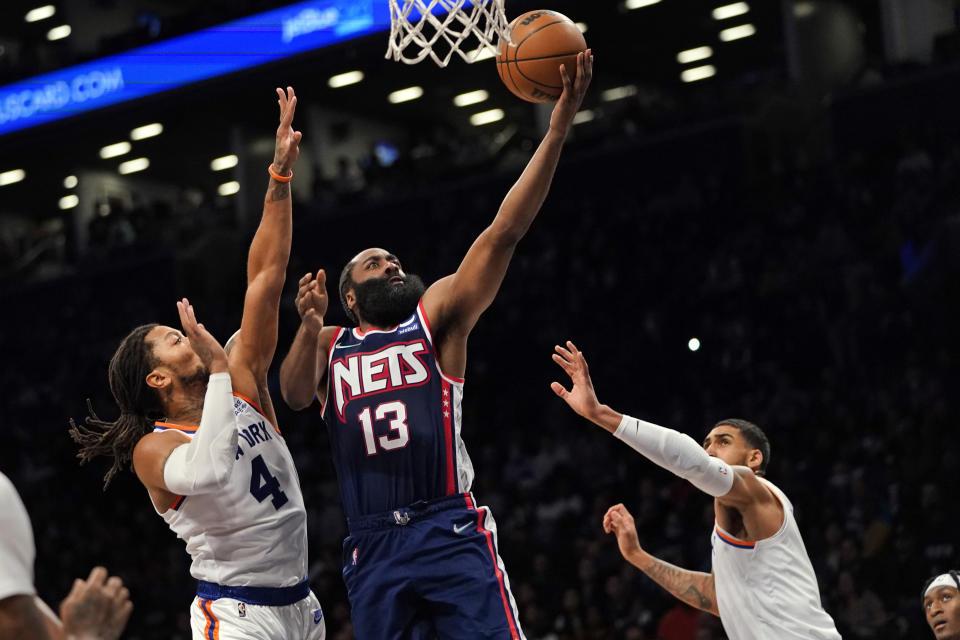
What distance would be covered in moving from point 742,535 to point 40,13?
Result: 25760mm

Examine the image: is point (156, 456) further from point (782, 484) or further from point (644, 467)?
point (644, 467)

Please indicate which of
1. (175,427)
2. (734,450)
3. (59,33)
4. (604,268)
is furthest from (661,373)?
(59,33)

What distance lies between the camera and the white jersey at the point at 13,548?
265 cm

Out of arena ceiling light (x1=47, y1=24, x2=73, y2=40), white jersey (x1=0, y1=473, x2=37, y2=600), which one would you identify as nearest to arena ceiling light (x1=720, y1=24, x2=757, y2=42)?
arena ceiling light (x1=47, y1=24, x2=73, y2=40)

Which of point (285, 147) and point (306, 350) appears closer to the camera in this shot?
point (306, 350)

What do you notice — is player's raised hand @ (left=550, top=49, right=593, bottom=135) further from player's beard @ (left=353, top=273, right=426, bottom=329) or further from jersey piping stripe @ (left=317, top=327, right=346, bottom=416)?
jersey piping stripe @ (left=317, top=327, right=346, bottom=416)

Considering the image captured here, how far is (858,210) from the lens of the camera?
14547 mm

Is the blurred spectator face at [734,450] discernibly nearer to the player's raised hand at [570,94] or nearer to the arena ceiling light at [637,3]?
the player's raised hand at [570,94]

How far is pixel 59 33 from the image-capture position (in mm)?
27406

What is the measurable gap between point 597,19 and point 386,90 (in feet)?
15.5

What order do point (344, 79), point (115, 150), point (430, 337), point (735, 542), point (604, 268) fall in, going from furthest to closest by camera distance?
point (115, 150), point (344, 79), point (604, 268), point (735, 542), point (430, 337)

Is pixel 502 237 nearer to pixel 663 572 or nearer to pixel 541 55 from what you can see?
pixel 541 55

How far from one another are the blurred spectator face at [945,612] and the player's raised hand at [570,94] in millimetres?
2949

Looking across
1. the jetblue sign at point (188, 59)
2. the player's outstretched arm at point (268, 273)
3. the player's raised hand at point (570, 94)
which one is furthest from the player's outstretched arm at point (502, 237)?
the jetblue sign at point (188, 59)
